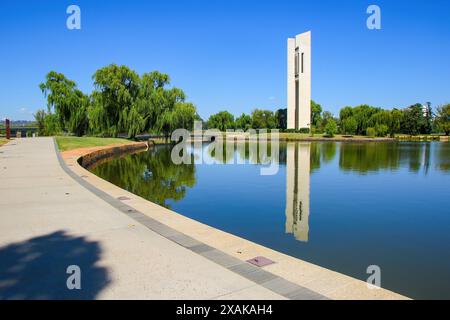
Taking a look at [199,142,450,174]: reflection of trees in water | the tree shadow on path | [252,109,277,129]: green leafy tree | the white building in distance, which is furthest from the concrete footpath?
[252,109,277,129]: green leafy tree

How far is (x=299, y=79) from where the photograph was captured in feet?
203

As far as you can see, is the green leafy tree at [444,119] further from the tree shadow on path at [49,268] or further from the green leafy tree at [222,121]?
the tree shadow on path at [49,268]

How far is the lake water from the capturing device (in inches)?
200

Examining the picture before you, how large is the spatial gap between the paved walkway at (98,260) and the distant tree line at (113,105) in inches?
1036

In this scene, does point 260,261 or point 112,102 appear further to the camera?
point 112,102

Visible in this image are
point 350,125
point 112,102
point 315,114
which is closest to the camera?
point 112,102

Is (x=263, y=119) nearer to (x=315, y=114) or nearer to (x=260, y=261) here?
(x=315, y=114)

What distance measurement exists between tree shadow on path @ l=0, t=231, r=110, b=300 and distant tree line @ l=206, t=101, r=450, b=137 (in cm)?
6136

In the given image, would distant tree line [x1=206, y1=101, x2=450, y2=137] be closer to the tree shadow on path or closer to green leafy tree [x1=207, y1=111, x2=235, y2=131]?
green leafy tree [x1=207, y1=111, x2=235, y2=131]

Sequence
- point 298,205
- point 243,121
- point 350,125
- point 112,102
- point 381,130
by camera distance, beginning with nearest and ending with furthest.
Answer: point 298,205 → point 112,102 → point 381,130 → point 350,125 → point 243,121

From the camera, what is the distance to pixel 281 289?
314 centimetres

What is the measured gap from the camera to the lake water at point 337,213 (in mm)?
5073

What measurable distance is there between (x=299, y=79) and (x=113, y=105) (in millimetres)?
39631

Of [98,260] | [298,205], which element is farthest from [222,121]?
[98,260]
